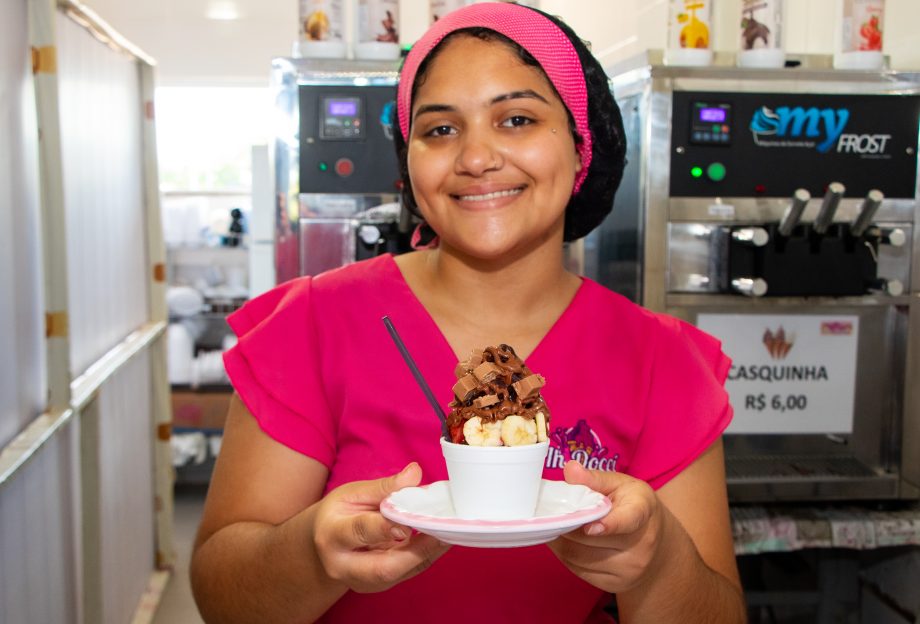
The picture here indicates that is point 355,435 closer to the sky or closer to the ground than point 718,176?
closer to the ground

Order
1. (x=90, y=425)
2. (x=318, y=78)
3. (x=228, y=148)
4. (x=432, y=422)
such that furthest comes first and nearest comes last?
(x=228, y=148) → (x=90, y=425) → (x=318, y=78) → (x=432, y=422)

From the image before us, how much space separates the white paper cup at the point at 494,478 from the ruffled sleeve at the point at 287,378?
0.38 m

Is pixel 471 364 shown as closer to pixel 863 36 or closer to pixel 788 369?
pixel 788 369

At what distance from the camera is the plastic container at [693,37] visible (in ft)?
7.74

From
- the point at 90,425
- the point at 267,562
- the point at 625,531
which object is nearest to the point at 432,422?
the point at 267,562

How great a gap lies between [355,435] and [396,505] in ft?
1.38

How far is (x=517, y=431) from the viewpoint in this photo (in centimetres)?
102

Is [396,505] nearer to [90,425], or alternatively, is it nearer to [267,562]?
[267,562]

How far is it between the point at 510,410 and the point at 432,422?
0.34 meters

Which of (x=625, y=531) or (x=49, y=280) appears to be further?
(x=49, y=280)

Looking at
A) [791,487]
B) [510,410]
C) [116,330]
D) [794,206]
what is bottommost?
[791,487]

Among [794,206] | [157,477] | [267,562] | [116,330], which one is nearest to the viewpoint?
[267,562]

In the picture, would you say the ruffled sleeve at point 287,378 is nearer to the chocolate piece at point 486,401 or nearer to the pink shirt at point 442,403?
the pink shirt at point 442,403

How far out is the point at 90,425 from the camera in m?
2.79
